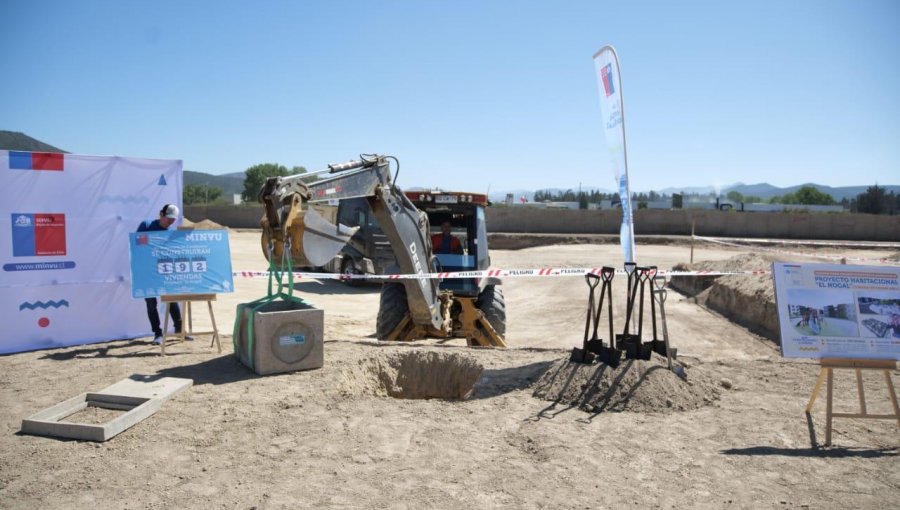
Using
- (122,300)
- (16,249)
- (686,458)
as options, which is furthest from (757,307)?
(16,249)

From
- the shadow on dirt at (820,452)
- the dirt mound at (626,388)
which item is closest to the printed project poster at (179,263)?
the dirt mound at (626,388)

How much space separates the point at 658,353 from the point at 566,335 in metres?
4.18

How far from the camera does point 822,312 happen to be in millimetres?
5520

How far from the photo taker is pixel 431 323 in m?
8.18

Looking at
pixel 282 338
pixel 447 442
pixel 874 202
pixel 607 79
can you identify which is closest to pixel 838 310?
pixel 447 442

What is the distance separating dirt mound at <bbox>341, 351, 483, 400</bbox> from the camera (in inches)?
304

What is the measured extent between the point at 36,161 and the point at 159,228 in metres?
1.75

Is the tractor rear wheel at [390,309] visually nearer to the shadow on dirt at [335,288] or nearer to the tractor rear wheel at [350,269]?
the shadow on dirt at [335,288]

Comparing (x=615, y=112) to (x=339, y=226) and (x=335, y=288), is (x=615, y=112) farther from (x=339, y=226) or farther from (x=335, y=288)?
(x=335, y=288)

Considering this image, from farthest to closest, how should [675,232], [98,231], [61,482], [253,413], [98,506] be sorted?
[675,232], [98,231], [253,413], [61,482], [98,506]

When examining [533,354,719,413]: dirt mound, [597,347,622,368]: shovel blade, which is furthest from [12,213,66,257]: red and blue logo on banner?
[597,347,622,368]: shovel blade

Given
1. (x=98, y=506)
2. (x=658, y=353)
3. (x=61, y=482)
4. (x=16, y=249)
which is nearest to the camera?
(x=98, y=506)

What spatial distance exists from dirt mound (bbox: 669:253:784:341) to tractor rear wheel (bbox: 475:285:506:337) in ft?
13.9

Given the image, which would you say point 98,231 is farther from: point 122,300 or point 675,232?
point 675,232
